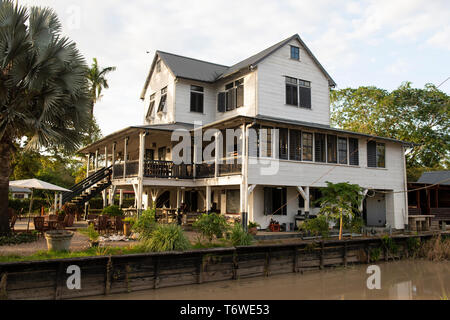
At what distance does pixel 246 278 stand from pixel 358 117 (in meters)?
31.6

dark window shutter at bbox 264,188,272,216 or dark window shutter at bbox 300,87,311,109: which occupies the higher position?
dark window shutter at bbox 300,87,311,109

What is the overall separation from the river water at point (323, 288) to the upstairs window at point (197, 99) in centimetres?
1293

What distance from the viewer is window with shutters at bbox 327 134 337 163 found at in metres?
20.4

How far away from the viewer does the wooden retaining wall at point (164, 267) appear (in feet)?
30.3

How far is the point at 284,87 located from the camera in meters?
21.8

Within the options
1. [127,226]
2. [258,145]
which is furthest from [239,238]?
[258,145]

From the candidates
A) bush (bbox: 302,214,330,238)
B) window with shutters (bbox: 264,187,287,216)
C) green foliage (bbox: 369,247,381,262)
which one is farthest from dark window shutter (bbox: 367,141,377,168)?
bush (bbox: 302,214,330,238)

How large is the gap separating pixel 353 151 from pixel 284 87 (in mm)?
5277

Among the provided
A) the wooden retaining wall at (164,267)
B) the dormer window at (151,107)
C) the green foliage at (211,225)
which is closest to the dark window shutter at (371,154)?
the wooden retaining wall at (164,267)

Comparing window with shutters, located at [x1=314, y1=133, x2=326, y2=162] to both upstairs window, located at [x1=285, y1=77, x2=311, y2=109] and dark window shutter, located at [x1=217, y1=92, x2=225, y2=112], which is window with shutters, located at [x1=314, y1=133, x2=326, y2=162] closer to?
upstairs window, located at [x1=285, y1=77, x2=311, y2=109]

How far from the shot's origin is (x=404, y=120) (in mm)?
38469

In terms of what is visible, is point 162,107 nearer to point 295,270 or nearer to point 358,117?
point 295,270

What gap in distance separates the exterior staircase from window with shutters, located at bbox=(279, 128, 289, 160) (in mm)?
10925
